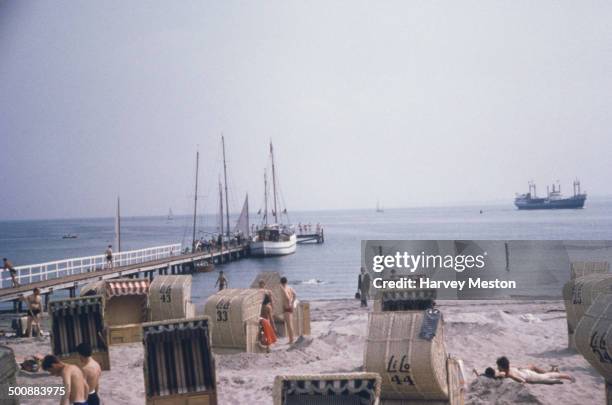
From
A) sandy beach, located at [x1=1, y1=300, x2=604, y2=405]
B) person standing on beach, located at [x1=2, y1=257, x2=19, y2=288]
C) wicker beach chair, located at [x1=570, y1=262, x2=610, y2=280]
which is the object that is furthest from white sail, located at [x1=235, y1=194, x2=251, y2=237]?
wicker beach chair, located at [x1=570, y1=262, x2=610, y2=280]

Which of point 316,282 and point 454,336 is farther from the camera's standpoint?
point 316,282

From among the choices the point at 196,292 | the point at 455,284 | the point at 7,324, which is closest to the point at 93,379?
the point at 7,324

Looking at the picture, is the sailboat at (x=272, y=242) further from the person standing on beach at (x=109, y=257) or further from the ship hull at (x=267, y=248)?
the person standing on beach at (x=109, y=257)

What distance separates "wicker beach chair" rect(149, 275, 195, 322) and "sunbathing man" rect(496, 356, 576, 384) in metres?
8.23

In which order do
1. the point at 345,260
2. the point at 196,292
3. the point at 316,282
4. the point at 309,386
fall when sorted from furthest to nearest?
the point at 345,260 < the point at 316,282 < the point at 196,292 < the point at 309,386

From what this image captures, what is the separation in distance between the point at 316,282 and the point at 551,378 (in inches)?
1598

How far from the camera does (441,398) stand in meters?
9.59

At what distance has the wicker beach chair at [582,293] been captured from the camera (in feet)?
43.1

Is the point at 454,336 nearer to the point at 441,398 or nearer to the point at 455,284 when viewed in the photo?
the point at 441,398

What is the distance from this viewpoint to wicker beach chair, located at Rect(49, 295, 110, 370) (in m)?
12.9

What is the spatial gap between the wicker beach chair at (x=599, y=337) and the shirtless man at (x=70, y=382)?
6.78 m

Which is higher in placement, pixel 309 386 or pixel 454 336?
pixel 309 386

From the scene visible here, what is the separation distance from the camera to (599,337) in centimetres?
860

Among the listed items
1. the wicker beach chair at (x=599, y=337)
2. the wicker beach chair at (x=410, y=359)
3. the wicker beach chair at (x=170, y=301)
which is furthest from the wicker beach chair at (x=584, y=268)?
the wicker beach chair at (x=170, y=301)
